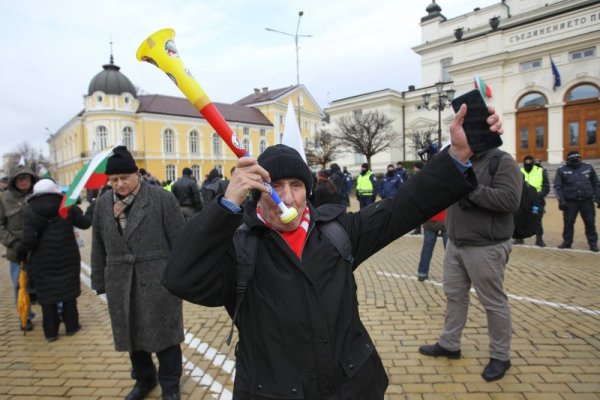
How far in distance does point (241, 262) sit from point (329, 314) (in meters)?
0.47

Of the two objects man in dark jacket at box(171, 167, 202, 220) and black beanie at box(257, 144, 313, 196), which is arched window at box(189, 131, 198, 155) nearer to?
man in dark jacket at box(171, 167, 202, 220)

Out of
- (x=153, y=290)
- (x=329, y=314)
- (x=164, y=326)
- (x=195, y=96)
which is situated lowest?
(x=164, y=326)

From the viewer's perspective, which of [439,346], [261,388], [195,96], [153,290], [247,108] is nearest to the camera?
[195,96]

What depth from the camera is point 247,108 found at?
60.1 meters

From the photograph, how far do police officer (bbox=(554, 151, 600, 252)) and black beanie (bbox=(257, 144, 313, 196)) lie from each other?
8775 millimetres

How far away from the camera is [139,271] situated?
3189 mm

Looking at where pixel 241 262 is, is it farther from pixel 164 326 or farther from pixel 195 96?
pixel 164 326

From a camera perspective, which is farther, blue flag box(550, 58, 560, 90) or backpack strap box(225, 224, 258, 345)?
blue flag box(550, 58, 560, 90)

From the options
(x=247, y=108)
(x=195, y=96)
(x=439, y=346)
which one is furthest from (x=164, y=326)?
(x=247, y=108)

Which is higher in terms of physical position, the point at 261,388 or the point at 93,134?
the point at 93,134

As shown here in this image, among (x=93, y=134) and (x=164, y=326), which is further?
(x=93, y=134)

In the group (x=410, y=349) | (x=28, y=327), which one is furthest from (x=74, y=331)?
(x=410, y=349)

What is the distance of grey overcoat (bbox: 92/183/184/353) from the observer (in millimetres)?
3162

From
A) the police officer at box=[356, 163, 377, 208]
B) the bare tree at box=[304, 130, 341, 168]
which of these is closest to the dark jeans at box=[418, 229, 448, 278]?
the police officer at box=[356, 163, 377, 208]
